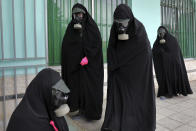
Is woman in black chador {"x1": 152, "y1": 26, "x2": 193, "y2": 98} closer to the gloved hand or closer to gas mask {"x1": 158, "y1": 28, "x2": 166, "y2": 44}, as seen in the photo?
gas mask {"x1": 158, "y1": 28, "x2": 166, "y2": 44}

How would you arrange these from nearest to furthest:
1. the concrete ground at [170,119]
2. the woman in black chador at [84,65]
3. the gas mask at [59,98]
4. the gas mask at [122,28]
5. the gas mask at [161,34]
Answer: the gas mask at [59,98]
the gas mask at [122,28]
the concrete ground at [170,119]
the woman in black chador at [84,65]
the gas mask at [161,34]

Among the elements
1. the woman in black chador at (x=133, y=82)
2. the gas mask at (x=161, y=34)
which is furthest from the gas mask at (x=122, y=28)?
the gas mask at (x=161, y=34)

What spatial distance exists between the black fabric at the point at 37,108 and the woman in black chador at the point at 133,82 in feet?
3.83

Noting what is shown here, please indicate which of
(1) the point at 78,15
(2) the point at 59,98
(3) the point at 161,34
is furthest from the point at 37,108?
(3) the point at 161,34

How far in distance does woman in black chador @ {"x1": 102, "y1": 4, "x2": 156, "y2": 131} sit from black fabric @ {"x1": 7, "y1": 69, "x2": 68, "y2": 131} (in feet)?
3.83

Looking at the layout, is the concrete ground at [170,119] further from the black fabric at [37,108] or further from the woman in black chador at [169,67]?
the black fabric at [37,108]

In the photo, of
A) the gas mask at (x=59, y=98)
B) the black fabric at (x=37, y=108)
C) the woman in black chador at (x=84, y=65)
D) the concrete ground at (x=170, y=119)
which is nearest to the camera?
the black fabric at (x=37, y=108)

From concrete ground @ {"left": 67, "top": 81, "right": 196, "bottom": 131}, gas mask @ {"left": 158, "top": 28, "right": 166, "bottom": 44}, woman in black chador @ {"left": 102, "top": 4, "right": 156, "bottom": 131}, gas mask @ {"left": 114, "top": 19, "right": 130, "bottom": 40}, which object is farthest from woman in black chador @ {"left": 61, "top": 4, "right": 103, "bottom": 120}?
gas mask @ {"left": 158, "top": 28, "right": 166, "bottom": 44}

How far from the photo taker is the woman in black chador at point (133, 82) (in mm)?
2188

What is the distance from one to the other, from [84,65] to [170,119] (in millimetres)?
1774

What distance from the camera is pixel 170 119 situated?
9.51 feet

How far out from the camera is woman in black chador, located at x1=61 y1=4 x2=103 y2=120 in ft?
8.91

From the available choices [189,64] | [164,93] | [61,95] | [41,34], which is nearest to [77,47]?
[41,34]

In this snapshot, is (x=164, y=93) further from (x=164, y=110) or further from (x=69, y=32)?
(x=69, y=32)
